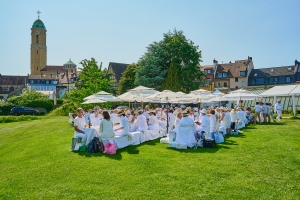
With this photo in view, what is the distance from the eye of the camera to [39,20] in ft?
455

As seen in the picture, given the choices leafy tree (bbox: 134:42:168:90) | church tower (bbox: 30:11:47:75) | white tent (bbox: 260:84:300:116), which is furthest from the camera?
church tower (bbox: 30:11:47:75)

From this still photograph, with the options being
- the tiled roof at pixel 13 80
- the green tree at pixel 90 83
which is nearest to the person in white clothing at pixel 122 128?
the green tree at pixel 90 83

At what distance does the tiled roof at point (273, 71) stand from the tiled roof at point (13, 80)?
3147 inches

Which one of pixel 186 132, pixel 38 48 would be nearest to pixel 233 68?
pixel 186 132

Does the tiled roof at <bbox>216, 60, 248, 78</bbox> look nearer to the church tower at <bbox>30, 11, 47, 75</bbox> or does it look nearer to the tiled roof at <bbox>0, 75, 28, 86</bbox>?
the tiled roof at <bbox>0, 75, 28, 86</bbox>

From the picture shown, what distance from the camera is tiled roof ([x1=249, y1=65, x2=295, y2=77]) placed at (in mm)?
69562

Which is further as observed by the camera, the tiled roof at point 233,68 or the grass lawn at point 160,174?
the tiled roof at point 233,68

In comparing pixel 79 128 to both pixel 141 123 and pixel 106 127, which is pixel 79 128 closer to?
pixel 106 127

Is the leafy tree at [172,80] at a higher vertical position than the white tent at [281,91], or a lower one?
higher

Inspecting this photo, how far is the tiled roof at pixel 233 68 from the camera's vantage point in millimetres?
72812

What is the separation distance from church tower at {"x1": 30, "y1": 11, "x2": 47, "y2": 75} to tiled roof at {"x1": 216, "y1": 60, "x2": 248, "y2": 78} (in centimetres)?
8986

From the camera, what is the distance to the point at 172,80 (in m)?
42.3

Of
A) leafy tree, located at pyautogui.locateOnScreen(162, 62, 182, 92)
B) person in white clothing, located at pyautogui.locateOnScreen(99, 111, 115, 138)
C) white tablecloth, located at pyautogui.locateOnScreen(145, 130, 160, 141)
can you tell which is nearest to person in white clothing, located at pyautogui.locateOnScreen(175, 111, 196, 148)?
white tablecloth, located at pyautogui.locateOnScreen(145, 130, 160, 141)

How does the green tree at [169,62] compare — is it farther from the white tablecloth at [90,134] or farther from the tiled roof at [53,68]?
the tiled roof at [53,68]
